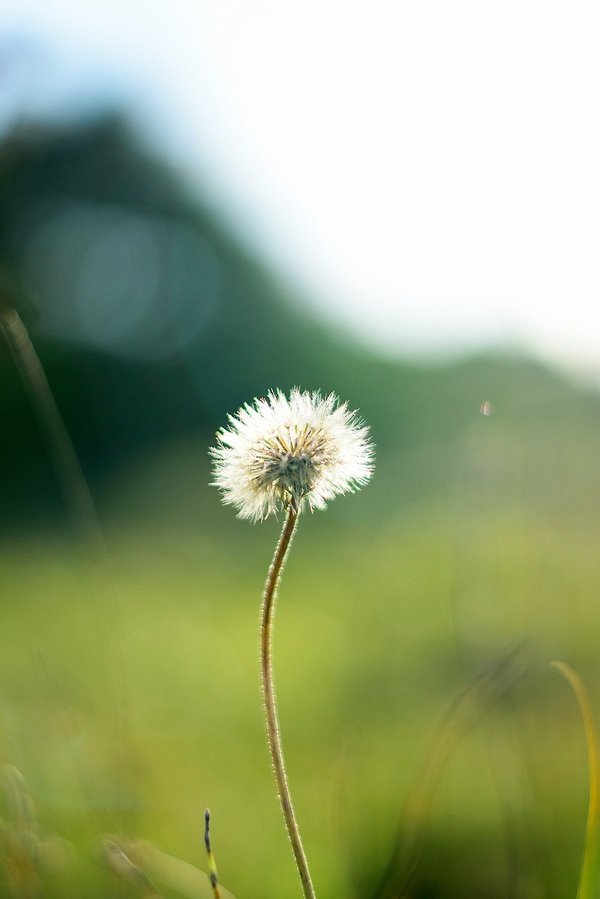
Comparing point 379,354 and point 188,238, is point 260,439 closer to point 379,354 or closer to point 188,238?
point 379,354

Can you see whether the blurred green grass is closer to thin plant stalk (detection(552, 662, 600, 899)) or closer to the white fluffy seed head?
thin plant stalk (detection(552, 662, 600, 899))

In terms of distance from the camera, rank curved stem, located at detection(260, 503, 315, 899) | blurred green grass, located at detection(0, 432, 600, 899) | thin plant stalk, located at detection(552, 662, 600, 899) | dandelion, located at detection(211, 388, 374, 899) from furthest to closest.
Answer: blurred green grass, located at detection(0, 432, 600, 899) → dandelion, located at detection(211, 388, 374, 899) → thin plant stalk, located at detection(552, 662, 600, 899) → curved stem, located at detection(260, 503, 315, 899)

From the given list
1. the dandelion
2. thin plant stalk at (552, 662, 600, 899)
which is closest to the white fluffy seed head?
the dandelion

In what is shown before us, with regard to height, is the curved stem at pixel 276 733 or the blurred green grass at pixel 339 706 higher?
the blurred green grass at pixel 339 706

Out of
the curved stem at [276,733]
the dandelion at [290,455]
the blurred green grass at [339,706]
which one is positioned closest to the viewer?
the curved stem at [276,733]

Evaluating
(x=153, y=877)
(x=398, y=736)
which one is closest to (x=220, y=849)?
(x=153, y=877)

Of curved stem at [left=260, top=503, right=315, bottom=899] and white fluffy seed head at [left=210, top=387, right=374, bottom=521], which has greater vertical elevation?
white fluffy seed head at [left=210, top=387, right=374, bottom=521]

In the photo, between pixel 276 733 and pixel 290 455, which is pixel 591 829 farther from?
pixel 290 455

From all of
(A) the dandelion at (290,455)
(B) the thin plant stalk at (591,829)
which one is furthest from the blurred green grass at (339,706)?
(A) the dandelion at (290,455)

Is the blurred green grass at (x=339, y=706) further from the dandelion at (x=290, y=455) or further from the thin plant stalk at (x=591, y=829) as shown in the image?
the dandelion at (x=290, y=455)
